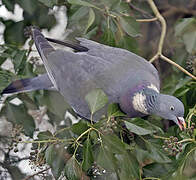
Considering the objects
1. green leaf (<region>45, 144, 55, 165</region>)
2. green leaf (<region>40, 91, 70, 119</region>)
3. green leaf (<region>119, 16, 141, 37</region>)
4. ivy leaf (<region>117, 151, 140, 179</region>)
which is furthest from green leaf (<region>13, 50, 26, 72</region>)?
ivy leaf (<region>117, 151, 140, 179</region>)

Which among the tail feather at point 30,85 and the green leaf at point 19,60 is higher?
the green leaf at point 19,60

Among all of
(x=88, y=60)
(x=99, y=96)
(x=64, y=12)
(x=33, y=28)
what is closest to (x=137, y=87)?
(x=88, y=60)

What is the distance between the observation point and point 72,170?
114 centimetres

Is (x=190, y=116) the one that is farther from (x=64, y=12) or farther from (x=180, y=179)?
(x=64, y=12)

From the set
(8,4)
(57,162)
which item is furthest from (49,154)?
(8,4)

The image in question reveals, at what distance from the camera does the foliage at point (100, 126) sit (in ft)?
3.80

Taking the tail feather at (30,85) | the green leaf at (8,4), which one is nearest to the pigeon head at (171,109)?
the tail feather at (30,85)

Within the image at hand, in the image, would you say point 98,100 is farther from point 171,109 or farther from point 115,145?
point 171,109

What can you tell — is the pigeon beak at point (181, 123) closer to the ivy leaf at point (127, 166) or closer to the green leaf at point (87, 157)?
the ivy leaf at point (127, 166)

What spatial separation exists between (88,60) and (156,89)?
0.93 ft

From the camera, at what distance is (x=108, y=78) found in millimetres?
1521

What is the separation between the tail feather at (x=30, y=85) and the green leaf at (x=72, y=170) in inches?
21.0

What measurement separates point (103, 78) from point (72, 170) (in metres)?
0.47

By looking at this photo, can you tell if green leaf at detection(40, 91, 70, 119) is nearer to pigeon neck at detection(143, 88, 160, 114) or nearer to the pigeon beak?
pigeon neck at detection(143, 88, 160, 114)
